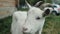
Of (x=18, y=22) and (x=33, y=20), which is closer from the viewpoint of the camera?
(x=33, y=20)

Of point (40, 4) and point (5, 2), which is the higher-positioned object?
point (40, 4)

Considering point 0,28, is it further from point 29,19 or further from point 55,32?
point 29,19

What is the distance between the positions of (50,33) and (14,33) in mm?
2896

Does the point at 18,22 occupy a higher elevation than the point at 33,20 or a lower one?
lower

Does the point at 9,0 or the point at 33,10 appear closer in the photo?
the point at 33,10

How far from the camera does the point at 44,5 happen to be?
3.91 meters

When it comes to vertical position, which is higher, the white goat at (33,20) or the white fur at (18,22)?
the white goat at (33,20)

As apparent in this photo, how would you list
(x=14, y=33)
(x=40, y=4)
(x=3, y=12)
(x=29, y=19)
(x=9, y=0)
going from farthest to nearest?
1. (x=9, y=0)
2. (x=3, y=12)
3. (x=14, y=33)
4. (x=40, y=4)
5. (x=29, y=19)

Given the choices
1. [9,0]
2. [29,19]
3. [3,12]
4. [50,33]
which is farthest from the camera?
[9,0]

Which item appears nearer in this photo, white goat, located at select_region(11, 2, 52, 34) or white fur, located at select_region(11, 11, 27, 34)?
white goat, located at select_region(11, 2, 52, 34)

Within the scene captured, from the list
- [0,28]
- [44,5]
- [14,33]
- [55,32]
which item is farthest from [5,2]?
[44,5]

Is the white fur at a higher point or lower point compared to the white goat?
lower

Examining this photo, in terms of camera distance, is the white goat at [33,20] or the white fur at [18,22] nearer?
the white goat at [33,20]

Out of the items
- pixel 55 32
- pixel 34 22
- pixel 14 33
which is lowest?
pixel 55 32
